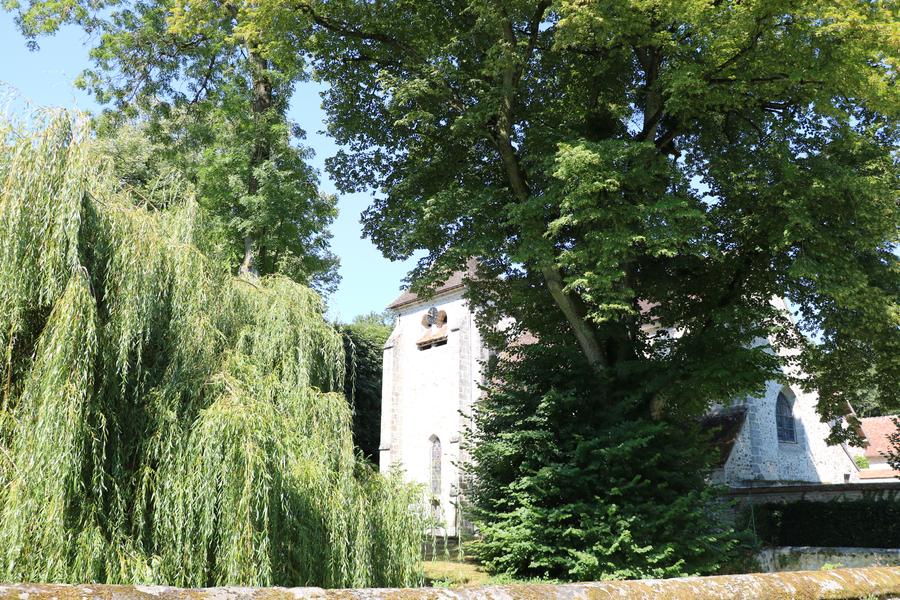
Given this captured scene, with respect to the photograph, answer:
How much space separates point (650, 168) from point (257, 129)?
935 cm

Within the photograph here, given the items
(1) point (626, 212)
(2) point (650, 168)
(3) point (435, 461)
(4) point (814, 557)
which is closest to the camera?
(1) point (626, 212)

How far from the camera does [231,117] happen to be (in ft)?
56.8

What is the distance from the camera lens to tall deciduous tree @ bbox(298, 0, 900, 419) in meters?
10.9

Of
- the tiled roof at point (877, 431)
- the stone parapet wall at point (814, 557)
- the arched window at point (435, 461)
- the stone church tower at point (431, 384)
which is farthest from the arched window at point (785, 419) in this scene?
the arched window at point (435, 461)

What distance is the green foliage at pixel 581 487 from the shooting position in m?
11.6

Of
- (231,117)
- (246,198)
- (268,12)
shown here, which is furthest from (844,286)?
(231,117)

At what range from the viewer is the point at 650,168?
11969mm

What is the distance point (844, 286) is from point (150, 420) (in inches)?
396

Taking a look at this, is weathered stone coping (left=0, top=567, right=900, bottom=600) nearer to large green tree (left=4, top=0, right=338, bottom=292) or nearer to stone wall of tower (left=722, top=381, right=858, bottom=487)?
large green tree (left=4, top=0, right=338, bottom=292)

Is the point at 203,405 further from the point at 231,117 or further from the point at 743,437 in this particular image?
the point at 743,437

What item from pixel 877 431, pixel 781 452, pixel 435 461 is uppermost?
pixel 877 431

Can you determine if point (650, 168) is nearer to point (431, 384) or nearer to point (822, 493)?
point (822, 493)

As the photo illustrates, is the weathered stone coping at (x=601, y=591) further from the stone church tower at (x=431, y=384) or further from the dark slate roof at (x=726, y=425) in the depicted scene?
the stone church tower at (x=431, y=384)

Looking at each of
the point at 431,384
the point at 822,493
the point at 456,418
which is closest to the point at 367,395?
the point at 431,384
